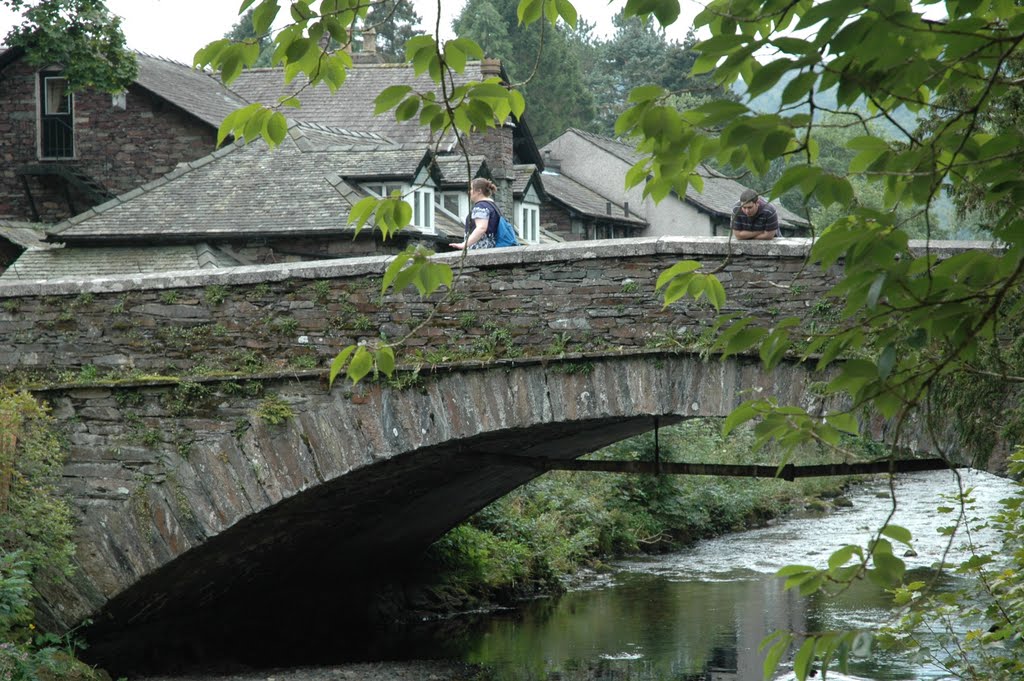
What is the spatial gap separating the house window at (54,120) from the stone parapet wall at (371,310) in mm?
12223

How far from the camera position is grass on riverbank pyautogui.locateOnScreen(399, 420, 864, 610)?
13727 mm

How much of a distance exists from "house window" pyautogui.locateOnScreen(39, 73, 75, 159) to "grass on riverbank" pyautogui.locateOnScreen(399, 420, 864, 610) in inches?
364

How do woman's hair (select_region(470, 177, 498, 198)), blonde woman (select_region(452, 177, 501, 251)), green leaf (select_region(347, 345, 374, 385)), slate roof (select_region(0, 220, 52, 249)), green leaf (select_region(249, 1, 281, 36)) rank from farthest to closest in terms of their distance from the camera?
slate roof (select_region(0, 220, 52, 249)) → woman's hair (select_region(470, 177, 498, 198)) → blonde woman (select_region(452, 177, 501, 251)) → green leaf (select_region(347, 345, 374, 385)) → green leaf (select_region(249, 1, 281, 36))

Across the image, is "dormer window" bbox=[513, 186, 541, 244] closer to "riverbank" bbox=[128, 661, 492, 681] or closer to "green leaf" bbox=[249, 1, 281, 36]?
"riverbank" bbox=[128, 661, 492, 681]

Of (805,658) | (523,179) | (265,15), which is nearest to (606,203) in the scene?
(523,179)

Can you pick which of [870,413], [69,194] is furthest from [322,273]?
[69,194]

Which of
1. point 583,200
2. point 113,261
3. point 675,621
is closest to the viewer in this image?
point 675,621

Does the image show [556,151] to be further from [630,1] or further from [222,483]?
[630,1]

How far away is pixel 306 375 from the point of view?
26.1ft

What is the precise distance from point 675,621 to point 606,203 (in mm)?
21874

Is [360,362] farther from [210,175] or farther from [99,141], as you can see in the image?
[99,141]

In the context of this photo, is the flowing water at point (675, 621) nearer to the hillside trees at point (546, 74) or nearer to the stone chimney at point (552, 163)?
the stone chimney at point (552, 163)

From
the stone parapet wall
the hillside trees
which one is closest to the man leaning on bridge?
the stone parapet wall

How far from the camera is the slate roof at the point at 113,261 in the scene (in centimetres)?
1466
